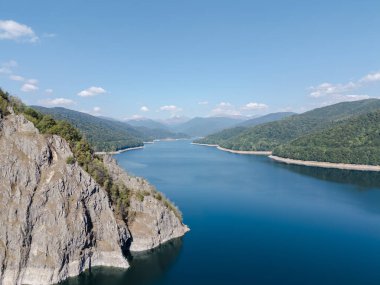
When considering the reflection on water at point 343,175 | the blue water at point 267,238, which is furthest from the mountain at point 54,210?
the reflection on water at point 343,175

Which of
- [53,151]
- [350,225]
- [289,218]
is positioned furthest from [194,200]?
[53,151]

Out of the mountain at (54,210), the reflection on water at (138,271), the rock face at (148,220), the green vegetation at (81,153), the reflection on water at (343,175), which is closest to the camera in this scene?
the mountain at (54,210)

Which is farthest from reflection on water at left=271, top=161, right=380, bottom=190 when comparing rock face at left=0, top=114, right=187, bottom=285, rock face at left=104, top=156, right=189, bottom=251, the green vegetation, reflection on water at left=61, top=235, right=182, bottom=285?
rock face at left=0, top=114, right=187, bottom=285

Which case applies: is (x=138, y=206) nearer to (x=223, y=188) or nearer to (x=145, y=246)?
(x=145, y=246)

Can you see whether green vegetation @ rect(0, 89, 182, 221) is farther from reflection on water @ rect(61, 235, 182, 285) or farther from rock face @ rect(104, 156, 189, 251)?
reflection on water @ rect(61, 235, 182, 285)

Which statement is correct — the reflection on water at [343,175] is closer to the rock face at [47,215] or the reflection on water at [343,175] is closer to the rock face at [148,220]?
the rock face at [148,220]
